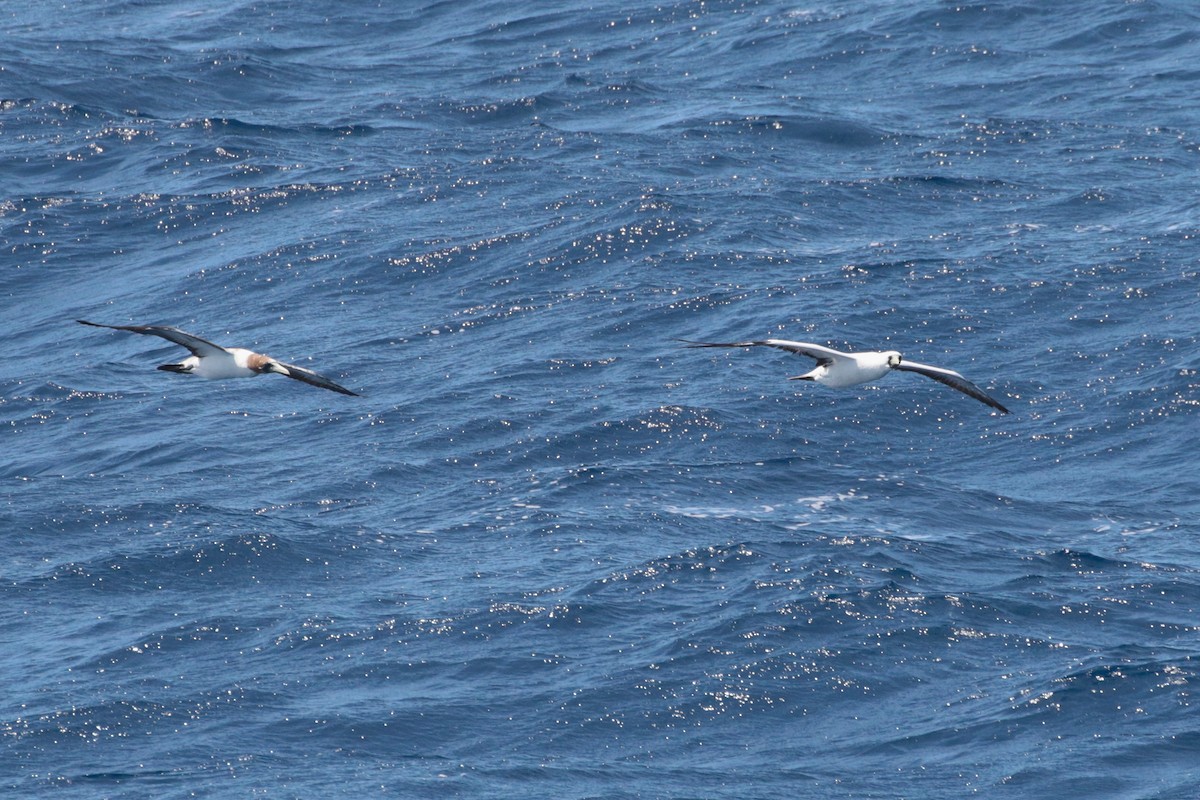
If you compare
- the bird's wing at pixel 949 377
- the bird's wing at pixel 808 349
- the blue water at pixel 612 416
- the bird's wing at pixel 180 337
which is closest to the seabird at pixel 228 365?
the bird's wing at pixel 180 337

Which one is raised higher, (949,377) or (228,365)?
(228,365)

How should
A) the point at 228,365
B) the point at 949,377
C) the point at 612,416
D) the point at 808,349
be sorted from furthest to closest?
the point at 612,416 < the point at 949,377 < the point at 228,365 < the point at 808,349

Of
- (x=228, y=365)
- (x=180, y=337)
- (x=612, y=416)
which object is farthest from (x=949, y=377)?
(x=612, y=416)

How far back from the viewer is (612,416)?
38.5 m

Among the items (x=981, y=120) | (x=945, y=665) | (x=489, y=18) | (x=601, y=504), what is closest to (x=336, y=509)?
(x=601, y=504)

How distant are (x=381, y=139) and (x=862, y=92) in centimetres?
1237

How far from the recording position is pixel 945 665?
105 feet

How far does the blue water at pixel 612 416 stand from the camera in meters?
30.8

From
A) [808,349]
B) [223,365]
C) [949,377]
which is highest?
[223,365]

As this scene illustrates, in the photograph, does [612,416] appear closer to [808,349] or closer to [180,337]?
[808,349]

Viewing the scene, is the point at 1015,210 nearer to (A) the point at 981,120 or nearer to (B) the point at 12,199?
(A) the point at 981,120

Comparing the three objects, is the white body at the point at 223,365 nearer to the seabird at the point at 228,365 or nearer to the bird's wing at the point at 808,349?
the seabird at the point at 228,365

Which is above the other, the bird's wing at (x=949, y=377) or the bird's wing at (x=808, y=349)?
the bird's wing at (x=808, y=349)

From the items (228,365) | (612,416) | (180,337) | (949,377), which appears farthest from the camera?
(612,416)
